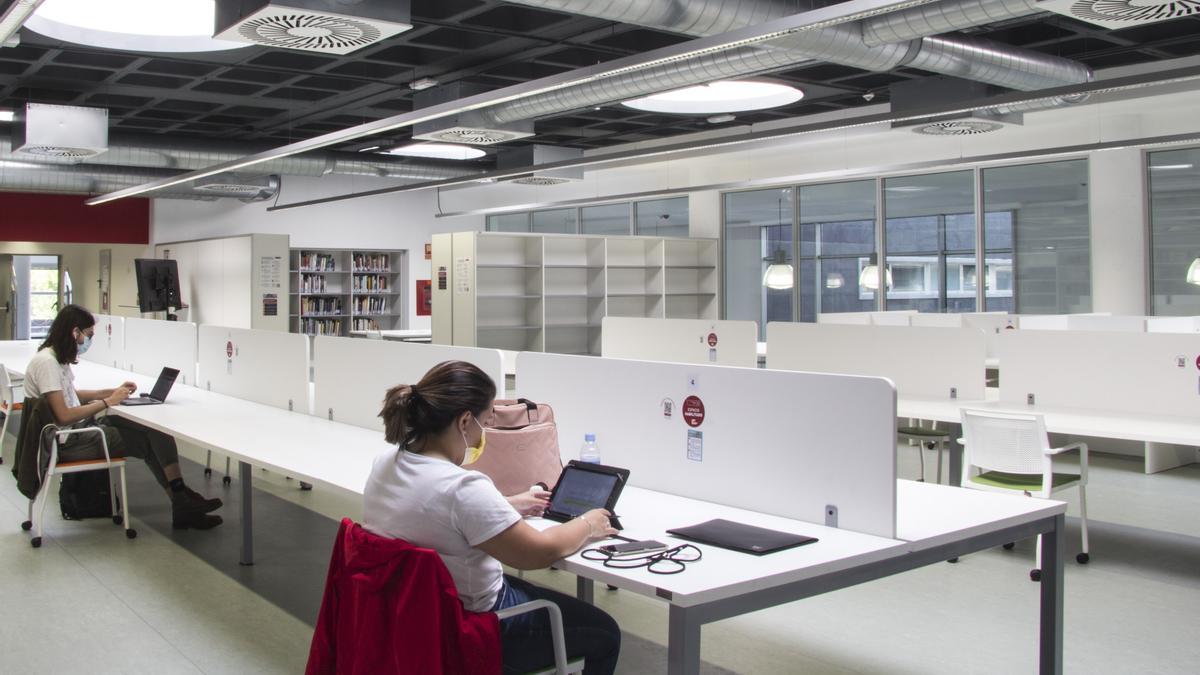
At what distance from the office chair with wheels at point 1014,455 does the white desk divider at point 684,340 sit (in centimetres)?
276

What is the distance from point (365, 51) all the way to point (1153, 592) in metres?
6.18

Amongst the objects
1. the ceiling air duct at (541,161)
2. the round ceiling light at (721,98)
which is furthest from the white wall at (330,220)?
the round ceiling light at (721,98)

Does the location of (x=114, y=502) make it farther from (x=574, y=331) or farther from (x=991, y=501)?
(x=574, y=331)

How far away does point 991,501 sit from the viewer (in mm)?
3047

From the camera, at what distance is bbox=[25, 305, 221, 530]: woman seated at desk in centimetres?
516

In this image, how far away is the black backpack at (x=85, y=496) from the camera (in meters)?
5.59

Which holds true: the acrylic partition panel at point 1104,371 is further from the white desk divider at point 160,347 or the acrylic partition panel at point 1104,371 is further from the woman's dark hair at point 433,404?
the white desk divider at point 160,347

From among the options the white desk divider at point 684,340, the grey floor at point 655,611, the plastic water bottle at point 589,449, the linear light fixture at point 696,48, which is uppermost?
the linear light fixture at point 696,48

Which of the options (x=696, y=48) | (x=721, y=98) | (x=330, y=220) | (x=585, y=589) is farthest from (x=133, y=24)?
(x=330, y=220)

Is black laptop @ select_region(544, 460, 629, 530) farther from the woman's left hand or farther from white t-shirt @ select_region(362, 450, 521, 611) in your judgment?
white t-shirt @ select_region(362, 450, 521, 611)

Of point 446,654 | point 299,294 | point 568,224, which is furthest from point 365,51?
point 568,224

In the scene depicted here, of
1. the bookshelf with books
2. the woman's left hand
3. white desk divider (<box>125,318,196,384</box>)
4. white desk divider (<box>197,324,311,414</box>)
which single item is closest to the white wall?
the bookshelf with books

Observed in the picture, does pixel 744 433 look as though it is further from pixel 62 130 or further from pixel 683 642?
pixel 62 130

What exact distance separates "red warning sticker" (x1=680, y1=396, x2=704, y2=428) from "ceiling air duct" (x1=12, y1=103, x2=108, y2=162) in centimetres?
728
